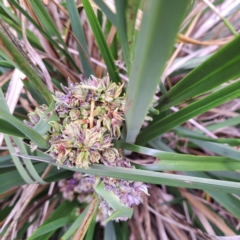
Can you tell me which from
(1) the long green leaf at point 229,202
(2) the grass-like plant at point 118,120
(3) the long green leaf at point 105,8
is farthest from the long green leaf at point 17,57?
(1) the long green leaf at point 229,202

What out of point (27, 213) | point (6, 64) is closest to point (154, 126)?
Answer: point (6, 64)

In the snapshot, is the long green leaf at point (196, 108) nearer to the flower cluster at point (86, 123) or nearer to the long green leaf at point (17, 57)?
the flower cluster at point (86, 123)

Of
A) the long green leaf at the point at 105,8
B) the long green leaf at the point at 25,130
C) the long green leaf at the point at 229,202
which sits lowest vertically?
the long green leaf at the point at 229,202

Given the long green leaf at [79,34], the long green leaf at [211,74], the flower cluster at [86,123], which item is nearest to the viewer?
the long green leaf at [211,74]

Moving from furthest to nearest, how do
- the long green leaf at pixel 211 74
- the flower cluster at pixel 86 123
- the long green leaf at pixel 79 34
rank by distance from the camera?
1. the long green leaf at pixel 79 34
2. the flower cluster at pixel 86 123
3. the long green leaf at pixel 211 74

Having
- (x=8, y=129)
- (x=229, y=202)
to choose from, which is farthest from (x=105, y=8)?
(x=229, y=202)

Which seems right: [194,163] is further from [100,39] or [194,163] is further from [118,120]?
[100,39]

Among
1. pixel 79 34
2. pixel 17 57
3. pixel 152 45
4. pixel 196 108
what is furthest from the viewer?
pixel 79 34

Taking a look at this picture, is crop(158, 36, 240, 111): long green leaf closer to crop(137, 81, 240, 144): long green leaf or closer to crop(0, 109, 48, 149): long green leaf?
crop(137, 81, 240, 144): long green leaf

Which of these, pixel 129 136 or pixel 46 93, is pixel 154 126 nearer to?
pixel 129 136
